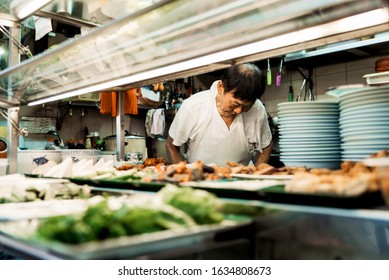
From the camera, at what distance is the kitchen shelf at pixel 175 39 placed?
1.31 meters

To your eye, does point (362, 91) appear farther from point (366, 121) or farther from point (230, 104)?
point (230, 104)

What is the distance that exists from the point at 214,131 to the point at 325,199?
202cm

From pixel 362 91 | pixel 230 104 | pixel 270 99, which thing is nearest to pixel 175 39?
pixel 362 91

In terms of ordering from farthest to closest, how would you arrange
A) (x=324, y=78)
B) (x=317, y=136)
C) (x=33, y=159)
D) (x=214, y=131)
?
(x=324, y=78), (x=214, y=131), (x=33, y=159), (x=317, y=136)

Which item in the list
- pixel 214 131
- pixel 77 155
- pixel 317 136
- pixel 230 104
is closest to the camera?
pixel 317 136

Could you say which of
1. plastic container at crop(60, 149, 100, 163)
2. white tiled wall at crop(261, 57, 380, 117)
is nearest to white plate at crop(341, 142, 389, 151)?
plastic container at crop(60, 149, 100, 163)

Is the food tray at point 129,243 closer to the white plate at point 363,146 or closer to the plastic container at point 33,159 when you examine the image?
the white plate at point 363,146

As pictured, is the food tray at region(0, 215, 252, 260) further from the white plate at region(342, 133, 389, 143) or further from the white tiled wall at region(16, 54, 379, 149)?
the white tiled wall at region(16, 54, 379, 149)

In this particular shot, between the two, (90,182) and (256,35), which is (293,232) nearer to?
(256,35)

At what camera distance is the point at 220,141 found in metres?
2.96

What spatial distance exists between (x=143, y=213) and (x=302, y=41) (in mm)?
1025

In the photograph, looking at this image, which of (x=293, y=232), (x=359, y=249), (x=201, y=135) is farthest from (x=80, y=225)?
(x=201, y=135)

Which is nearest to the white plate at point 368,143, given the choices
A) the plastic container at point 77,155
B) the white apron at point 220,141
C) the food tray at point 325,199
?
the food tray at point 325,199

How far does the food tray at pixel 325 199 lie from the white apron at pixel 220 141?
6.05ft
